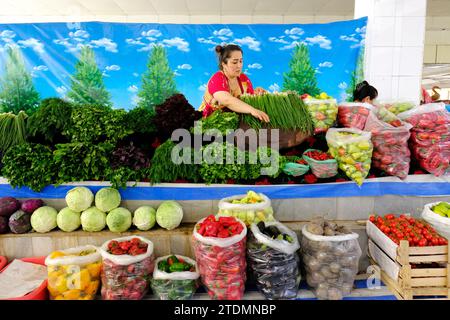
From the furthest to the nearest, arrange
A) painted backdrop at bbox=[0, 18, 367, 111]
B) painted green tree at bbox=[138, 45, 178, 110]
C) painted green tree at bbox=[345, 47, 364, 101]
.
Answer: painted green tree at bbox=[138, 45, 178, 110] < painted backdrop at bbox=[0, 18, 367, 111] < painted green tree at bbox=[345, 47, 364, 101]

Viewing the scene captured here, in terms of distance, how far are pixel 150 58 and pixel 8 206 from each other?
13.4ft

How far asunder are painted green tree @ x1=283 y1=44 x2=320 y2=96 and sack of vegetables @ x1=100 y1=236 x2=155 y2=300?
4.74 meters

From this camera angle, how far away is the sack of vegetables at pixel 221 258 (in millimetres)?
2125

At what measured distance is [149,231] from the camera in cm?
255

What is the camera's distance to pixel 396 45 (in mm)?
4641

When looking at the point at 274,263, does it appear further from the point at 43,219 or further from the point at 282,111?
the point at 43,219

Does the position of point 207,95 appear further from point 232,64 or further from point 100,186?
point 100,186

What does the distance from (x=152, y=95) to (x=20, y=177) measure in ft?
12.9

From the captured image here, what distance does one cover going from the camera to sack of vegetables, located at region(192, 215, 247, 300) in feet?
6.97

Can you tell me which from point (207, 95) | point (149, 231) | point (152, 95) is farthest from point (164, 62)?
point (149, 231)

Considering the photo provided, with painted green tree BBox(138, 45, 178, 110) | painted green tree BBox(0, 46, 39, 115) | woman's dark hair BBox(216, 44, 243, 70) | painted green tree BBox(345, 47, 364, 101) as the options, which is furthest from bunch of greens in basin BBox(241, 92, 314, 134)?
painted green tree BBox(0, 46, 39, 115)

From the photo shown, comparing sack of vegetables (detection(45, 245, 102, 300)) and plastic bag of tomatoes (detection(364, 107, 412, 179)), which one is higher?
plastic bag of tomatoes (detection(364, 107, 412, 179))

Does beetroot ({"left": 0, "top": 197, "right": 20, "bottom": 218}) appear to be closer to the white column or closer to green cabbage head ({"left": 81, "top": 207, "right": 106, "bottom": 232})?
green cabbage head ({"left": 81, "top": 207, "right": 106, "bottom": 232})

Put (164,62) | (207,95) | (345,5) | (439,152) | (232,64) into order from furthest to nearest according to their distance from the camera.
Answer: (345,5) → (164,62) → (207,95) → (232,64) → (439,152)
